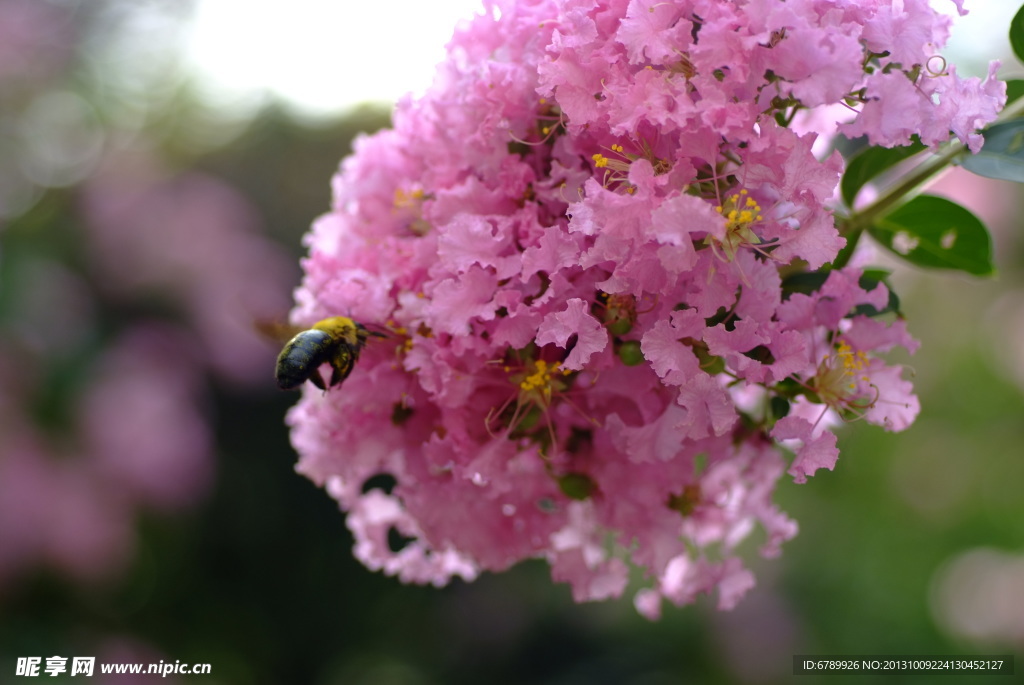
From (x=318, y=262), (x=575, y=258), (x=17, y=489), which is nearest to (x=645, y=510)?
(x=575, y=258)

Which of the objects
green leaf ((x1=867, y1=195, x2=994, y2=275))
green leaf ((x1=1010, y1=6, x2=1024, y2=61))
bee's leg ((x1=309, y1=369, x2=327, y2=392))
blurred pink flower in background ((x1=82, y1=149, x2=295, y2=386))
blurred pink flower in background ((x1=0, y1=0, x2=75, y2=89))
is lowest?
bee's leg ((x1=309, y1=369, x2=327, y2=392))

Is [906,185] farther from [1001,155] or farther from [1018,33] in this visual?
[1018,33]

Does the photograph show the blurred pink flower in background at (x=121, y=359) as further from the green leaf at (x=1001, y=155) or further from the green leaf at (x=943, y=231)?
the green leaf at (x=1001, y=155)

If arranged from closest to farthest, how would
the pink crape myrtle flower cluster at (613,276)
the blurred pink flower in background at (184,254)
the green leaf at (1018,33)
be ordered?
the pink crape myrtle flower cluster at (613,276)
the green leaf at (1018,33)
the blurred pink flower in background at (184,254)

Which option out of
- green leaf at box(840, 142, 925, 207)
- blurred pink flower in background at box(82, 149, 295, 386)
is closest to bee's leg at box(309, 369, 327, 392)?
green leaf at box(840, 142, 925, 207)

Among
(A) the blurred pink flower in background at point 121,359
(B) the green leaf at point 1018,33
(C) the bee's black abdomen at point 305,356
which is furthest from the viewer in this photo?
(A) the blurred pink flower in background at point 121,359

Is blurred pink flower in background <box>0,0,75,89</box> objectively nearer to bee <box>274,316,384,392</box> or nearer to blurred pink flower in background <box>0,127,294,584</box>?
blurred pink flower in background <box>0,127,294,584</box>

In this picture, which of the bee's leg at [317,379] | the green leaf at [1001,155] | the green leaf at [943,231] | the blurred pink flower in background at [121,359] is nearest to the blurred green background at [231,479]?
the blurred pink flower in background at [121,359]
